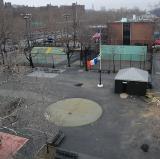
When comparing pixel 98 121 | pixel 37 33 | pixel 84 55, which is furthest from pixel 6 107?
pixel 37 33

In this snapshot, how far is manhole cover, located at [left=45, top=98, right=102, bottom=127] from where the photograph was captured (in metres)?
18.6

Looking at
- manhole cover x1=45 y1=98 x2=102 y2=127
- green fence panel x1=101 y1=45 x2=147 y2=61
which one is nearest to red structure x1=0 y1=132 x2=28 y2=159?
manhole cover x1=45 y1=98 x2=102 y2=127

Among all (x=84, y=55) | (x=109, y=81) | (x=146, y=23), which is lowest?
(x=109, y=81)

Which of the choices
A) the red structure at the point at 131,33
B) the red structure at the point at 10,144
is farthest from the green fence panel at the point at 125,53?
the red structure at the point at 10,144

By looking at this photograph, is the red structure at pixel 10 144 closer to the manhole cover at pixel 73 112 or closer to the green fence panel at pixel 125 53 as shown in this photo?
the manhole cover at pixel 73 112

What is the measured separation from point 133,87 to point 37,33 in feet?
196

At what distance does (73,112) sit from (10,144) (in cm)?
620

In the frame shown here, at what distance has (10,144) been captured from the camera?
50.8 feet

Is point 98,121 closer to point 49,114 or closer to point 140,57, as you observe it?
point 49,114

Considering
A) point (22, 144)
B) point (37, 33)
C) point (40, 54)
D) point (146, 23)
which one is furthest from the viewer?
point (37, 33)

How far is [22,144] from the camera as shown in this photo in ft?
51.0

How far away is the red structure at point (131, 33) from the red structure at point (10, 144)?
34453 millimetres

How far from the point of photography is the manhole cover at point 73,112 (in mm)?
18578

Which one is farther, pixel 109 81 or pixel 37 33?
pixel 37 33
